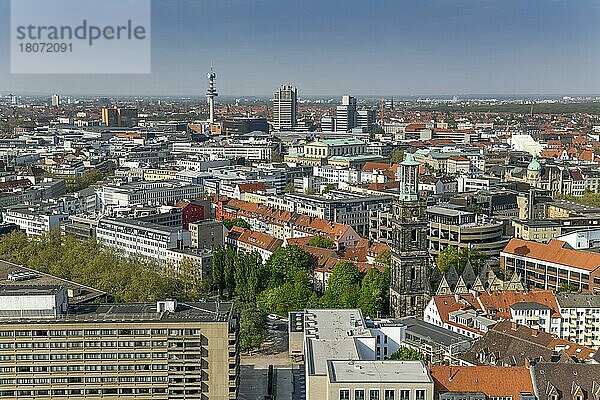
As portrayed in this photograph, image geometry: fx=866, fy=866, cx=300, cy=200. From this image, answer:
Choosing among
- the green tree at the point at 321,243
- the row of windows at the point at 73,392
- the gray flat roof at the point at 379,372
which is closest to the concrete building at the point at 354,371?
the gray flat roof at the point at 379,372

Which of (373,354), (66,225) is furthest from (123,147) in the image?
(373,354)

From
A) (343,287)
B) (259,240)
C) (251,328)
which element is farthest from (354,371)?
(259,240)

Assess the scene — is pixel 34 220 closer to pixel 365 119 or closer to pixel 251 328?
pixel 251 328

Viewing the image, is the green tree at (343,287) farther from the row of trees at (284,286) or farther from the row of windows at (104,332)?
the row of windows at (104,332)

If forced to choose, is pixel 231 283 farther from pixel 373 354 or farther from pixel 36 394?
pixel 36 394

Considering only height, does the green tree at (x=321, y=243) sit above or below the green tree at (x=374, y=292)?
above

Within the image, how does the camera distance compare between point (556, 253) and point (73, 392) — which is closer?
point (73, 392)
